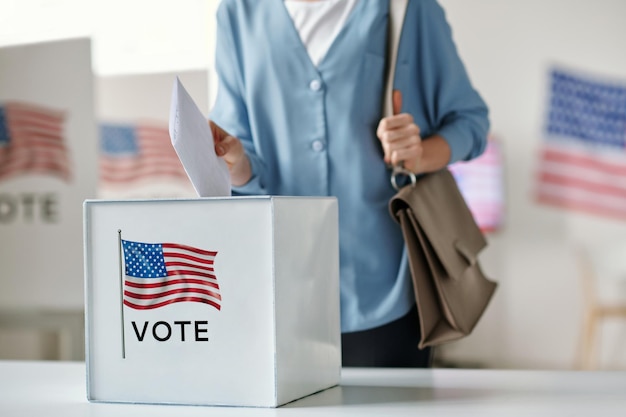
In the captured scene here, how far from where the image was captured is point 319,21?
128 centimetres

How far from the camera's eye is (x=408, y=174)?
4.03 ft

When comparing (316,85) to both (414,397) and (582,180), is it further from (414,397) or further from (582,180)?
(582,180)

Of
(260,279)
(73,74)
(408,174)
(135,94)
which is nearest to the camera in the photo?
(260,279)

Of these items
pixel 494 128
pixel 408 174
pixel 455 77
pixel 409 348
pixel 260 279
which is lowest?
pixel 409 348

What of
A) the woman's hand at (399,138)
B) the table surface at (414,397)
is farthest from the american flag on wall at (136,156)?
the table surface at (414,397)

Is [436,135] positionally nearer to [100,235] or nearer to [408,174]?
[408,174]

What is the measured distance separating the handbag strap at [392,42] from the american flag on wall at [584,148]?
4.00 metres

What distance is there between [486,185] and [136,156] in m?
1.98

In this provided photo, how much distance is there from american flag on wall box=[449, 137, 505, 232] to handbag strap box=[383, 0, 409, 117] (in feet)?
11.9

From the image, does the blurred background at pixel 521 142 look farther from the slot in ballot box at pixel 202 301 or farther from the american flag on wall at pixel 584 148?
the slot in ballot box at pixel 202 301

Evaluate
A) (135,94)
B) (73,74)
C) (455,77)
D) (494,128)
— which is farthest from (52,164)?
(455,77)

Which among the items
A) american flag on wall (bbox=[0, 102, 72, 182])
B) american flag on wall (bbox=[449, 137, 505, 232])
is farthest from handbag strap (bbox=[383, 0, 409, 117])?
american flag on wall (bbox=[449, 137, 505, 232])

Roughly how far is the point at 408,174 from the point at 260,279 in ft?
1.95

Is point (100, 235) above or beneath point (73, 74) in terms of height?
beneath
